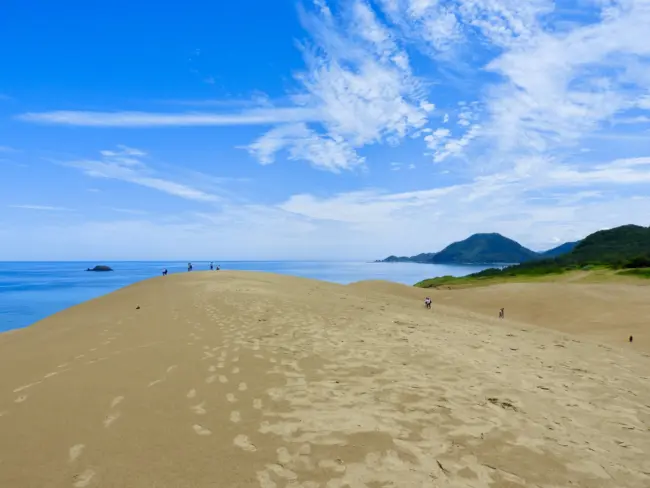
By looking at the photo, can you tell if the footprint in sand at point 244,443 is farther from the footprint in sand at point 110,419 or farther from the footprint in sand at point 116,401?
the footprint in sand at point 116,401

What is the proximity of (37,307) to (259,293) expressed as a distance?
50466mm

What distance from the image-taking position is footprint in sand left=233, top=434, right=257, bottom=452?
4.75 m

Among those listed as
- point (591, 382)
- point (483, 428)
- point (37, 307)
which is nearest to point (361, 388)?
point (483, 428)

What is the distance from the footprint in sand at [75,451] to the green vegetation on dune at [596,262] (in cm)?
5110

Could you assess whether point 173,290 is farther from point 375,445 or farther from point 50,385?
point 375,445

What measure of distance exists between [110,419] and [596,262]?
66.2 meters

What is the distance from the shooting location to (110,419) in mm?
5562

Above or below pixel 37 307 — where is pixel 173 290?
above

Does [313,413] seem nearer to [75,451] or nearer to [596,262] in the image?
[75,451]

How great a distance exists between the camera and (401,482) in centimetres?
414

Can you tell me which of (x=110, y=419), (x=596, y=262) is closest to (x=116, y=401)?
(x=110, y=419)

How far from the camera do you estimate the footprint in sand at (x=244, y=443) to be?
4746 millimetres

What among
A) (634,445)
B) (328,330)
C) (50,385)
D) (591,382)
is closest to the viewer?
(634,445)

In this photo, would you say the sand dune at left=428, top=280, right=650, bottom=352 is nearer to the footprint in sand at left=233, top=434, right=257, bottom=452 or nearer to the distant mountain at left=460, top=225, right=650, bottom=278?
the distant mountain at left=460, top=225, right=650, bottom=278
